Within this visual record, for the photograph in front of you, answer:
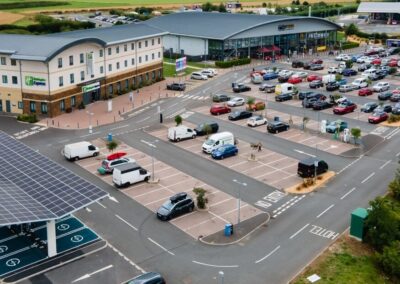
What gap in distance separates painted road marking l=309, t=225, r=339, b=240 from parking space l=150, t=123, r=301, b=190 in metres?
8.36

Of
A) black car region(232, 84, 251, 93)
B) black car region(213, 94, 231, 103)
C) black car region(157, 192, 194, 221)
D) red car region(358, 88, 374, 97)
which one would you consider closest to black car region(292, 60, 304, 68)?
black car region(232, 84, 251, 93)

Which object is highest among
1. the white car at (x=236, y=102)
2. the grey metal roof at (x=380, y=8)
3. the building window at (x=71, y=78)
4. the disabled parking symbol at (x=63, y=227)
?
the grey metal roof at (x=380, y=8)

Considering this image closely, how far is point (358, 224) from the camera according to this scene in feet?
131

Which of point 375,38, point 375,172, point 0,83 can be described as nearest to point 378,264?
point 375,172

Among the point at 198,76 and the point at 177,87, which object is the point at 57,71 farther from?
the point at 198,76

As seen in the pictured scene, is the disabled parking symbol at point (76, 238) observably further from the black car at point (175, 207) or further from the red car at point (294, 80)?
the red car at point (294, 80)

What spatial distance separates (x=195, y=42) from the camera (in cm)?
11819

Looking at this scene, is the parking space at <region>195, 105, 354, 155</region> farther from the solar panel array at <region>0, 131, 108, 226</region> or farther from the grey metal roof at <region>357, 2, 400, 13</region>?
the grey metal roof at <region>357, 2, 400, 13</region>

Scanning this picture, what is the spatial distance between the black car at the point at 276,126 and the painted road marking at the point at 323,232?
24.9 m

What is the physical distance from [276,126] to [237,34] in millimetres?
53207

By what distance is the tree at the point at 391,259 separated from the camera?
3522 centimetres

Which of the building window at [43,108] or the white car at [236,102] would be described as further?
the white car at [236,102]

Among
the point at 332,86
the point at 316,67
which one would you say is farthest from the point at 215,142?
the point at 316,67

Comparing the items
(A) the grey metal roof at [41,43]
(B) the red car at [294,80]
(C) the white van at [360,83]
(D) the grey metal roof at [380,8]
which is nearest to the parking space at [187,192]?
(A) the grey metal roof at [41,43]
